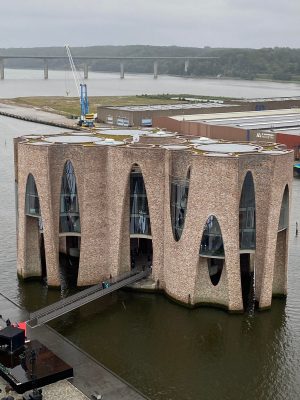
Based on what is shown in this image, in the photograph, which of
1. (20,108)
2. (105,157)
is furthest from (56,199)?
(20,108)

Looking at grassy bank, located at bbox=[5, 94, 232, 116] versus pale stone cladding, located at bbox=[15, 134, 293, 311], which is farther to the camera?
grassy bank, located at bbox=[5, 94, 232, 116]

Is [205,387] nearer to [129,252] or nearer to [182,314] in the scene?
[182,314]

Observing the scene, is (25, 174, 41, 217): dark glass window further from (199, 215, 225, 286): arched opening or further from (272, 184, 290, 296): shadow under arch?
(272, 184, 290, 296): shadow under arch

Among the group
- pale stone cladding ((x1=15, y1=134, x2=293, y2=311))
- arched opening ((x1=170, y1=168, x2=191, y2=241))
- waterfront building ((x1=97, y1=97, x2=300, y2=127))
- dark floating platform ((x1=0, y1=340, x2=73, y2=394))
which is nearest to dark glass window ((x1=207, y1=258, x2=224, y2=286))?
pale stone cladding ((x1=15, y1=134, x2=293, y2=311))

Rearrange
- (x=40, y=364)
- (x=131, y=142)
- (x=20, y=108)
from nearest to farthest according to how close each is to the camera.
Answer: (x=40, y=364) → (x=131, y=142) → (x=20, y=108)

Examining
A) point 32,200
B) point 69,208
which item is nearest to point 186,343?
→ point 69,208
